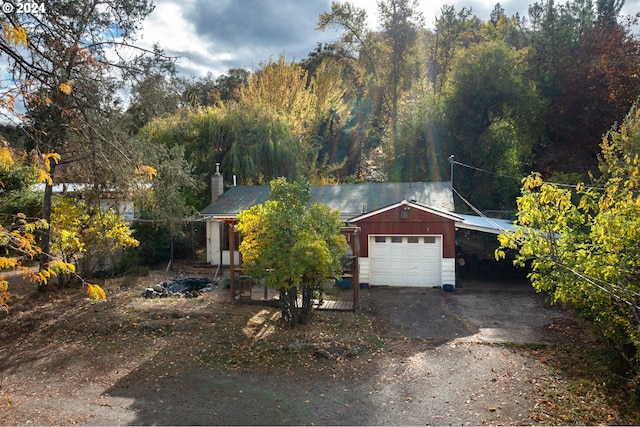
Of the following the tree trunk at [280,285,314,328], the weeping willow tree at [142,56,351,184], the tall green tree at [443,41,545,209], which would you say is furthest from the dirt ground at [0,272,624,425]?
the tall green tree at [443,41,545,209]

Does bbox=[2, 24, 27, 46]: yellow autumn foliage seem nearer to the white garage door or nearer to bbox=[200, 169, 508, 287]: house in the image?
bbox=[200, 169, 508, 287]: house

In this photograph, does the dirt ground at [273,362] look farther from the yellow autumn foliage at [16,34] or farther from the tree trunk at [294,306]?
the yellow autumn foliage at [16,34]

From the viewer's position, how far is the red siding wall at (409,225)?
46.4ft

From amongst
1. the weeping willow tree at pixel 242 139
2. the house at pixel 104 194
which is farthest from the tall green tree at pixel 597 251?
the weeping willow tree at pixel 242 139

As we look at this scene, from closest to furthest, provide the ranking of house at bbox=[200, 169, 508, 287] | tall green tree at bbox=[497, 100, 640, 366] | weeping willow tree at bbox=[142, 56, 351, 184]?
tall green tree at bbox=[497, 100, 640, 366] → house at bbox=[200, 169, 508, 287] → weeping willow tree at bbox=[142, 56, 351, 184]

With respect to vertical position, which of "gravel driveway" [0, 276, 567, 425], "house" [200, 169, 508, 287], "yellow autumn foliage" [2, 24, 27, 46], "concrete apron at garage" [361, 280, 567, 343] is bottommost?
"gravel driveway" [0, 276, 567, 425]

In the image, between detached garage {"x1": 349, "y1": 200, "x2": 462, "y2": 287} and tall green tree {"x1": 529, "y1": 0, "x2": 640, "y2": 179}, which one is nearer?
detached garage {"x1": 349, "y1": 200, "x2": 462, "y2": 287}

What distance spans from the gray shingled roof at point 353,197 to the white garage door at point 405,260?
176 centimetres

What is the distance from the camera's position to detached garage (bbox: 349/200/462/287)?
14.1m

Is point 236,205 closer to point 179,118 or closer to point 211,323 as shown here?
point 179,118

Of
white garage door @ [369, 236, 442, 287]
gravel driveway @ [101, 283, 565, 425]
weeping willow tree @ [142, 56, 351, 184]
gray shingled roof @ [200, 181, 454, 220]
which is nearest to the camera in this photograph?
gravel driveway @ [101, 283, 565, 425]

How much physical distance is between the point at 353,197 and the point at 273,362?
33.6 feet

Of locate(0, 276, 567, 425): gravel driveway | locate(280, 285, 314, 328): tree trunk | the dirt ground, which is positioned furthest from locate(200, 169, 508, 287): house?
locate(0, 276, 567, 425): gravel driveway

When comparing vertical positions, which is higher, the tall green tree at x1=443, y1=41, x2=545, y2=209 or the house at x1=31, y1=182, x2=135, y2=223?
the tall green tree at x1=443, y1=41, x2=545, y2=209
